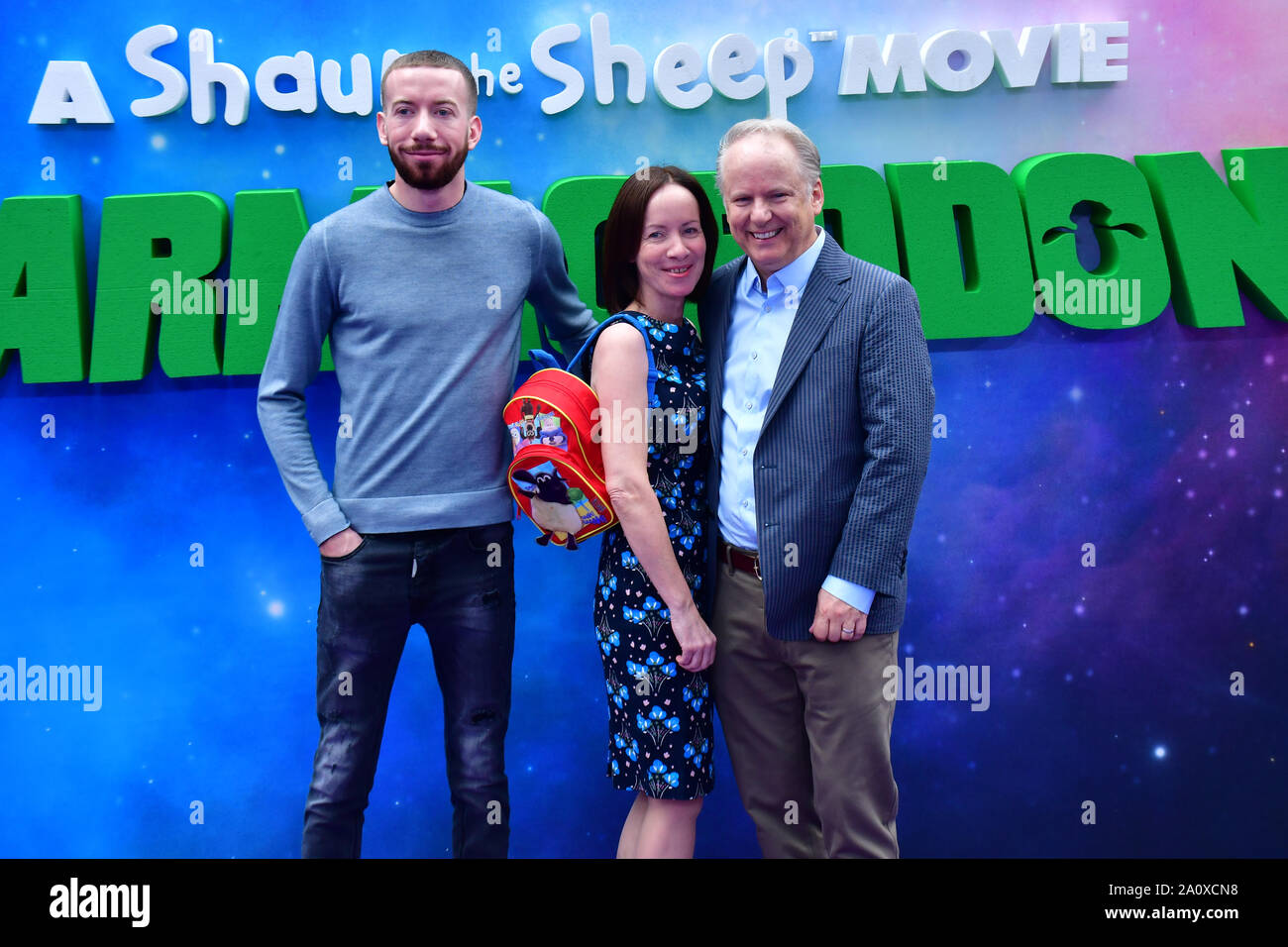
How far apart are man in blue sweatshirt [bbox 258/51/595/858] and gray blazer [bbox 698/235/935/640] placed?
2.31 ft

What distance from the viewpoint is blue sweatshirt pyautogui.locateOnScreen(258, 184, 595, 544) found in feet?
7.50

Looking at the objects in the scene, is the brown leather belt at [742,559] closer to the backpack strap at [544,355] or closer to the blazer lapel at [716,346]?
the blazer lapel at [716,346]

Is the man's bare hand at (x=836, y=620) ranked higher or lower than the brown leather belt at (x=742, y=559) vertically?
lower

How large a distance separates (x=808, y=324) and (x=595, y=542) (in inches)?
48.7

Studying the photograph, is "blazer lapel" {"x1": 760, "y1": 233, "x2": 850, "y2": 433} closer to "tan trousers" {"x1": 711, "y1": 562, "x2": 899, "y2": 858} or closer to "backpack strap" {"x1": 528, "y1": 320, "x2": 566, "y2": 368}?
"tan trousers" {"x1": 711, "y1": 562, "x2": 899, "y2": 858}

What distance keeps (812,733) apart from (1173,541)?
156 centimetres

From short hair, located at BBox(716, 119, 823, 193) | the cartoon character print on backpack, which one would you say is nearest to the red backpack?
the cartoon character print on backpack

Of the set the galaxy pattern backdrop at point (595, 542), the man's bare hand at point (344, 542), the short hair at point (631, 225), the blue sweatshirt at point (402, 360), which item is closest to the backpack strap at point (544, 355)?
the blue sweatshirt at point (402, 360)

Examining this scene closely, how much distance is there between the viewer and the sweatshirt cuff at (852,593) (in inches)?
80.5
